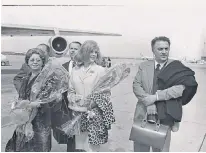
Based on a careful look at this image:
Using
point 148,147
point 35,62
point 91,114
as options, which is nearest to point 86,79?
point 91,114

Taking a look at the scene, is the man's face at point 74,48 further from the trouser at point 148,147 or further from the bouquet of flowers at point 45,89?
the trouser at point 148,147

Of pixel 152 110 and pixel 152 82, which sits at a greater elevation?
pixel 152 82

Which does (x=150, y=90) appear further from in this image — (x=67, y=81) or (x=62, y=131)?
(x=62, y=131)

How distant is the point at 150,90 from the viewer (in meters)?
1.73

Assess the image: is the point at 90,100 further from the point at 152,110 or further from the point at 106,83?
the point at 152,110

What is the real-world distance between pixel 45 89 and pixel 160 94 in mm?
793

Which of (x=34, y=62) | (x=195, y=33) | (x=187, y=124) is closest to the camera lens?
(x=34, y=62)

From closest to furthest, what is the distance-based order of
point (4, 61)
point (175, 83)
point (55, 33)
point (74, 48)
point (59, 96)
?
1. point (175, 83)
2. point (59, 96)
3. point (74, 48)
4. point (4, 61)
5. point (55, 33)

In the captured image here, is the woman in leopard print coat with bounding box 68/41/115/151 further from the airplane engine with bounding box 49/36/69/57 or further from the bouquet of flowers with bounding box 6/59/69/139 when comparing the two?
the airplane engine with bounding box 49/36/69/57

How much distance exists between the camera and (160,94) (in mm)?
1678

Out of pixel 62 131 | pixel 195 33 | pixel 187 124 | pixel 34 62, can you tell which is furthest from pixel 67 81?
pixel 187 124

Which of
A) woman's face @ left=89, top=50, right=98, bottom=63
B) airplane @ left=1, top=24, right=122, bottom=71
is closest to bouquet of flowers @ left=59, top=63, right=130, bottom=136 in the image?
woman's face @ left=89, top=50, right=98, bottom=63

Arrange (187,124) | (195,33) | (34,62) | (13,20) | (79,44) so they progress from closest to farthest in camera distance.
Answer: (34,62), (79,44), (195,33), (13,20), (187,124)

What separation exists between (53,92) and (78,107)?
21cm
